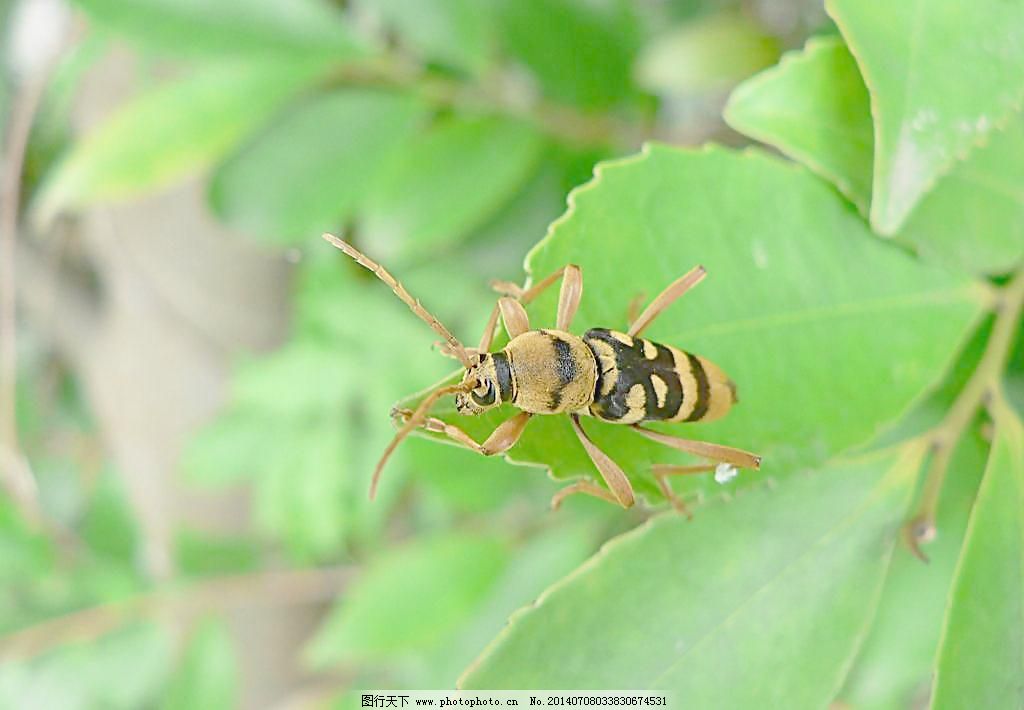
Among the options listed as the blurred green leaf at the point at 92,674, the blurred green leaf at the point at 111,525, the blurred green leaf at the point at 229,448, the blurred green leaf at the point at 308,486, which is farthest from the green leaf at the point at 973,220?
the blurred green leaf at the point at 111,525

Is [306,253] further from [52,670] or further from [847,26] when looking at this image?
[847,26]

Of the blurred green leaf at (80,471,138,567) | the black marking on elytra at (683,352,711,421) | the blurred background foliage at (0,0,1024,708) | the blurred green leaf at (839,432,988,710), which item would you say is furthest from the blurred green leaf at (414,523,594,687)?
the blurred green leaf at (80,471,138,567)

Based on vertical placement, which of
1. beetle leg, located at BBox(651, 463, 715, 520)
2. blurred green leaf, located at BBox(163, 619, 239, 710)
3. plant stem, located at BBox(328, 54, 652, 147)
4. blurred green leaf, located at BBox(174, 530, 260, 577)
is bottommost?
beetle leg, located at BBox(651, 463, 715, 520)

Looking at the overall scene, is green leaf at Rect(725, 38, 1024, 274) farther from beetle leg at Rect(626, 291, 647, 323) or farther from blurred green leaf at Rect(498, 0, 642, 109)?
blurred green leaf at Rect(498, 0, 642, 109)

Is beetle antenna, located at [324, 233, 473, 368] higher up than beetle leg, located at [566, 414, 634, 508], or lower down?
higher up

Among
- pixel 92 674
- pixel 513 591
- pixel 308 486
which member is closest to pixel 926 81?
pixel 513 591

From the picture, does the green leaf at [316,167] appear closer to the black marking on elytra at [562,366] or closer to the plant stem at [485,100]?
the plant stem at [485,100]

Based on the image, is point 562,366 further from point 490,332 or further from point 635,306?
point 635,306

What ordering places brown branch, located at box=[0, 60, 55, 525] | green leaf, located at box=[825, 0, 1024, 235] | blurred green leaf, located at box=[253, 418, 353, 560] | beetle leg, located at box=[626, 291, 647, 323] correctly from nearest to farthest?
green leaf, located at box=[825, 0, 1024, 235] < beetle leg, located at box=[626, 291, 647, 323] < brown branch, located at box=[0, 60, 55, 525] < blurred green leaf, located at box=[253, 418, 353, 560]
